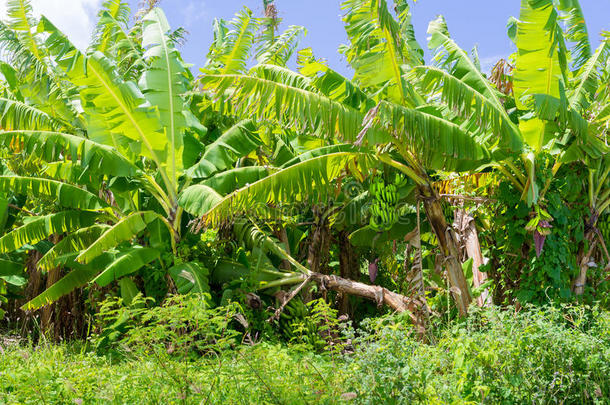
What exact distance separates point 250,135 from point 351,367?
4832 mm

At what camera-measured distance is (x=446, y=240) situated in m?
6.74

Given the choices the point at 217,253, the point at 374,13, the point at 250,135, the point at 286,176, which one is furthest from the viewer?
the point at 217,253

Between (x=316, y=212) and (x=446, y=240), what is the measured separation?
284cm

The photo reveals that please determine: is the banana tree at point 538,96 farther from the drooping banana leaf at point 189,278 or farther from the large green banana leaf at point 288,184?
the drooping banana leaf at point 189,278

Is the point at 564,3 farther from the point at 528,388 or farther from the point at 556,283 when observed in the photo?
the point at 528,388

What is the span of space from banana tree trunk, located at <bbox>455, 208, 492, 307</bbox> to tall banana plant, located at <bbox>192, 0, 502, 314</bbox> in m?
1.42

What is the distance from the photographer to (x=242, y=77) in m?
5.90

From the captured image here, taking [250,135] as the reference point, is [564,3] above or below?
above

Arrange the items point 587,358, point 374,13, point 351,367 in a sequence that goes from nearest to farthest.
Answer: point 351,367
point 587,358
point 374,13

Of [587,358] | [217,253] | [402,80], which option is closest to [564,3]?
[402,80]

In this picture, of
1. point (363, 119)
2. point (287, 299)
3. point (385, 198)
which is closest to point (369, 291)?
point (287, 299)

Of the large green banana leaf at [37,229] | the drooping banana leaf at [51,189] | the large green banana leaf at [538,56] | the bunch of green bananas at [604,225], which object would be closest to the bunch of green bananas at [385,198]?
the large green banana leaf at [538,56]

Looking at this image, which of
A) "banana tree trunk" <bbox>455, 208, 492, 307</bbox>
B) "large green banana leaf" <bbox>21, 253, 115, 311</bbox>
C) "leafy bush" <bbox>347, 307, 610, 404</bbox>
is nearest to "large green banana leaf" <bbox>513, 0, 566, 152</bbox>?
"banana tree trunk" <bbox>455, 208, 492, 307</bbox>

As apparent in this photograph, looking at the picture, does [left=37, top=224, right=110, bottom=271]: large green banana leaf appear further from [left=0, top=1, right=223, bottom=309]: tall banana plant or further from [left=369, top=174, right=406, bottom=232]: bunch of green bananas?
[left=369, top=174, right=406, bottom=232]: bunch of green bananas
